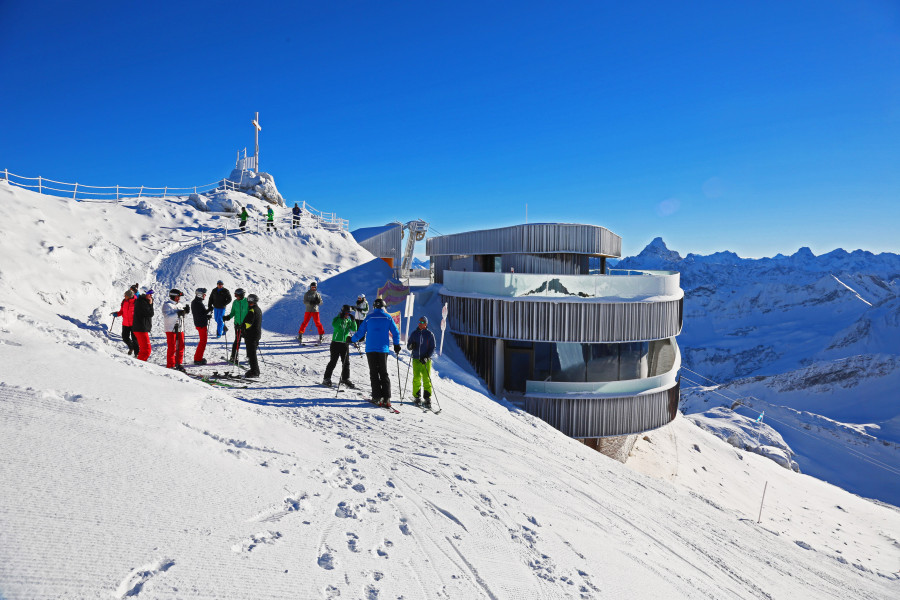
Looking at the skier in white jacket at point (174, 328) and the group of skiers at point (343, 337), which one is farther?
the skier in white jacket at point (174, 328)

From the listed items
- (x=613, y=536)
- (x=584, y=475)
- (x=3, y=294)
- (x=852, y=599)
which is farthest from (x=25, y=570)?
(x=3, y=294)

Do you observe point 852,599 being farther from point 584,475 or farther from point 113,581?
point 113,581

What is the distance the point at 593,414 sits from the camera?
48.5ft

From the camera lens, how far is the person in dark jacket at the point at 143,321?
347 inches

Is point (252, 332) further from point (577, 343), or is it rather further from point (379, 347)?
point (577, 343)

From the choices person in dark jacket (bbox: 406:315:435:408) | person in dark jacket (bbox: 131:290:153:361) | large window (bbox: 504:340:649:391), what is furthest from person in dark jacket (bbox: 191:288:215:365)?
large window (bbox: 504:340:649:391)

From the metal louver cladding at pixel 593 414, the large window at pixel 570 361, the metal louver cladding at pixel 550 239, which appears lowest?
the metal louver cladding at pixel 593 414

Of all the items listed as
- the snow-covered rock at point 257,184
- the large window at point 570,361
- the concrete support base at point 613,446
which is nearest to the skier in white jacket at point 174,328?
the large window at point 570,361

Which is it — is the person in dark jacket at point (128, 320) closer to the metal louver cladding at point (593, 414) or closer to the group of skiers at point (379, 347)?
the group of skiers at point (379, 347)

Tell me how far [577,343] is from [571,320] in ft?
3.38

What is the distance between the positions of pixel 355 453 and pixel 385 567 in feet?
7.70

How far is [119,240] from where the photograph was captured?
18984 millimetres

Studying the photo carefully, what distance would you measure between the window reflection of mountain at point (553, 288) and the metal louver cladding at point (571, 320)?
1.12 ft

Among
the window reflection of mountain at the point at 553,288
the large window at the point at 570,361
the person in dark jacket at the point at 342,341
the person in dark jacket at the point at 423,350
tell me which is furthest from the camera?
the large window at the point at 570,361
